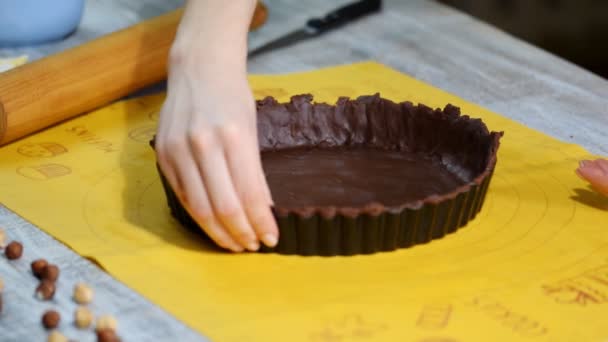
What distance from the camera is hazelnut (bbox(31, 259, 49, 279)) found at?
1082mm

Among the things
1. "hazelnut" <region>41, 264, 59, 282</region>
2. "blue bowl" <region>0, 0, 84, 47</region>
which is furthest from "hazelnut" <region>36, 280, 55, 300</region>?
"blue bowl" <region>0, 0, 84, 47</region>

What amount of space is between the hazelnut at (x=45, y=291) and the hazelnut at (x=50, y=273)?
0.02 m

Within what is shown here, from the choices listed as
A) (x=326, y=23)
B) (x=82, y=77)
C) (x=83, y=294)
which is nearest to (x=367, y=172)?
(x=83, y=294)

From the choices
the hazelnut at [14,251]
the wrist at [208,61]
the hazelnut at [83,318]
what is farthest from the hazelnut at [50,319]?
the wrist at [208,61]

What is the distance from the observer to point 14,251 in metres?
1.13

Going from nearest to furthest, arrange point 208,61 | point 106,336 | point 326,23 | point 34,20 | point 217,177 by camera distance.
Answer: point 106,336
point 217,177
point 208,61
point 34,20
point 326,23

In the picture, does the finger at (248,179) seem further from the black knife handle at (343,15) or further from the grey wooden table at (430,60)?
the black knife handle at (343,15)

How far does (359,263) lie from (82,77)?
63 cm

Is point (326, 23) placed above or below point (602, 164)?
below

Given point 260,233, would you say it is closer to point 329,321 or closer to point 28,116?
point 329,321

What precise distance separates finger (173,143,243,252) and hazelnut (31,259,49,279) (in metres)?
0.17

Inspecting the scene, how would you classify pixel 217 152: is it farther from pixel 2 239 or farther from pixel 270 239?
pixel 2 239

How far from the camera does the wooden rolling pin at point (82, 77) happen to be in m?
1.42

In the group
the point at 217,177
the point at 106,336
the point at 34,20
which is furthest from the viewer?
the point at 34,20
